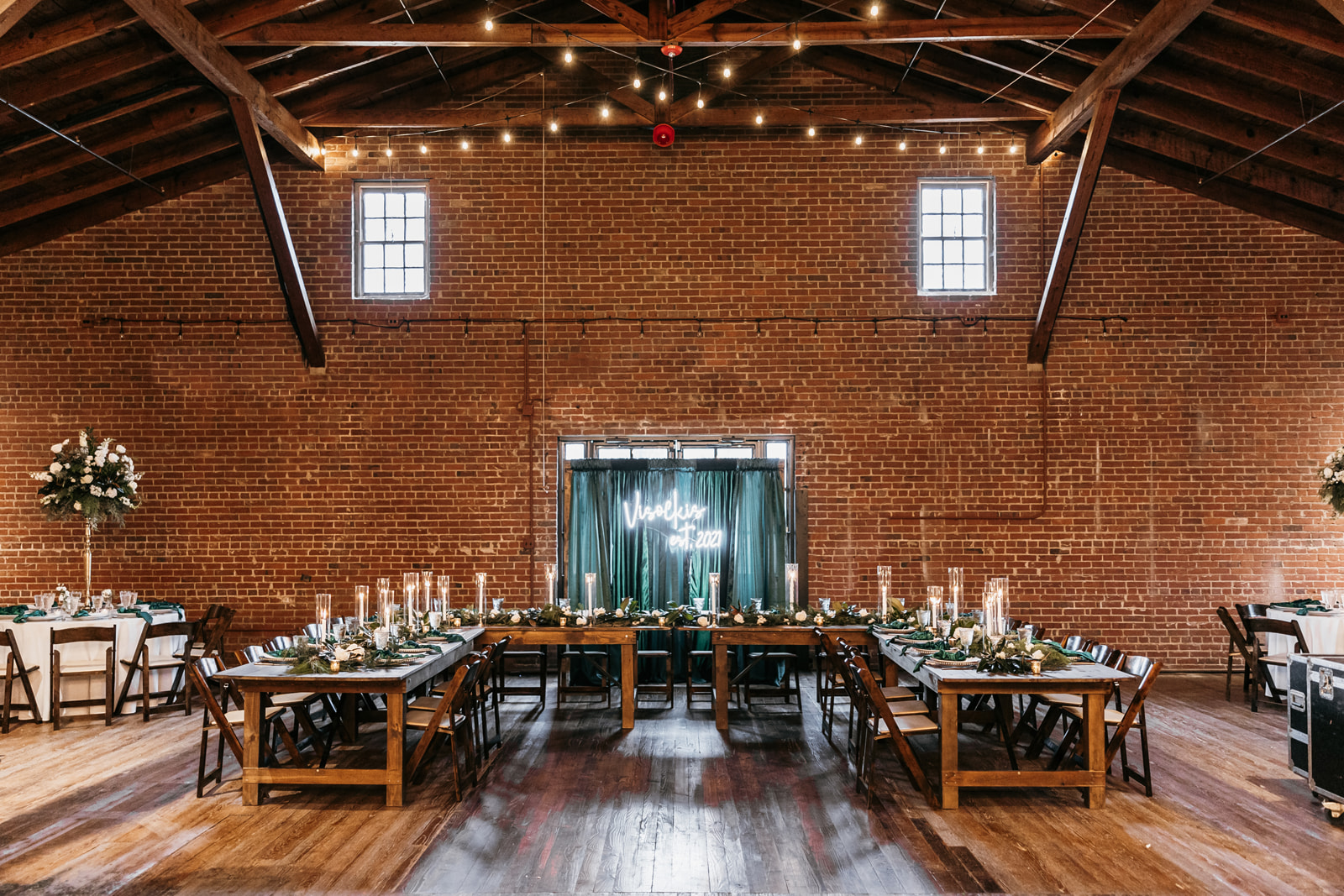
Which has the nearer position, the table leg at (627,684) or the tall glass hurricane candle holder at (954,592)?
the tall glass hurricane candle holder at (954,592)

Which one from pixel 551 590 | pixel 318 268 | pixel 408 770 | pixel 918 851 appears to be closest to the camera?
pixel 918 851

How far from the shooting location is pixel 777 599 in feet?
30.7

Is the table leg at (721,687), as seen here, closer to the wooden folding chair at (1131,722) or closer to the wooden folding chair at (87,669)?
the wooden folding chair at (1131,722)

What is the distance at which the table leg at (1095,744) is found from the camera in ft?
17.2

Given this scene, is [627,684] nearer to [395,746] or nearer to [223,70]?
[395,746]

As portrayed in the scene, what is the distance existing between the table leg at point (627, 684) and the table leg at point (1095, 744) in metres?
3.30

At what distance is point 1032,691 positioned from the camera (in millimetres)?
5262

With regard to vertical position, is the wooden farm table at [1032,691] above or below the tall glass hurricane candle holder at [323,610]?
below

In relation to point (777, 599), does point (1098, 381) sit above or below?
above

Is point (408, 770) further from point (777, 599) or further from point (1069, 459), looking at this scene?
point (1069, 459)

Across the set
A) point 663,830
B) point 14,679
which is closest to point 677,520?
point 663,830

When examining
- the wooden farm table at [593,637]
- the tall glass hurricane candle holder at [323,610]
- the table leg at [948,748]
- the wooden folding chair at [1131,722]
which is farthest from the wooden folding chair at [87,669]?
the wooden folding chair at [1131,722]

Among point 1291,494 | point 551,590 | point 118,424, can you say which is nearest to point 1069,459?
point 1291,494

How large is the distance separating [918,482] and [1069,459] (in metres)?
1.58
